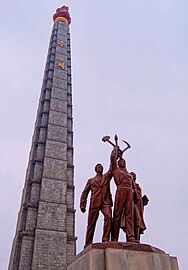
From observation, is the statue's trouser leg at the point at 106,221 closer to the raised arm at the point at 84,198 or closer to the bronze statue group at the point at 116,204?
the bronze statue group at the point at 116,204

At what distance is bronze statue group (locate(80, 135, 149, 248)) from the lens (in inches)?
234

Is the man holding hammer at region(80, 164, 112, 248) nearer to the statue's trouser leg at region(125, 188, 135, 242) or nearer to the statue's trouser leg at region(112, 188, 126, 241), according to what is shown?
the statue's trouser leg at region(112, 188, 126, 241)

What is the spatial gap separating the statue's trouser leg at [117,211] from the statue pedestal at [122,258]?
692 mm

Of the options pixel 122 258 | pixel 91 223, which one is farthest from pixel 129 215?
pixel 122 258

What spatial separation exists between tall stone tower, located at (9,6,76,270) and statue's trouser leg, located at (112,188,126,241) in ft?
30.1

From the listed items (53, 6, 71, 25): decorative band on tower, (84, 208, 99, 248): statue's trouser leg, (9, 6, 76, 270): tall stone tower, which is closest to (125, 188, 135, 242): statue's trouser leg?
(84, 208, 99, 248): statue's trouser leg

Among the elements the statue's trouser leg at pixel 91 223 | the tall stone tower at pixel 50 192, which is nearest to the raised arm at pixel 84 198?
the statue's trouser leg at pixel 91 223

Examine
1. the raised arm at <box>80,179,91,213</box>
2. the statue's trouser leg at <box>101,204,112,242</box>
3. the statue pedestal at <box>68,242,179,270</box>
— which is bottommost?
the statue pedestal at <box>68,242,179,270</box>

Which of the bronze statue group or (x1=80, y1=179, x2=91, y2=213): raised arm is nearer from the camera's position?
the bronze statue group

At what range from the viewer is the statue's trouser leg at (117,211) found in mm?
5962

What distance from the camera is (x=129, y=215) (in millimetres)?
5945

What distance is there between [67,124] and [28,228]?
758 centimetres

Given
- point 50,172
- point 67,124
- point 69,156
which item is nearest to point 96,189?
point 50,172

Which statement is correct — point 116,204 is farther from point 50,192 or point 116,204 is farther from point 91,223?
point 50,192
